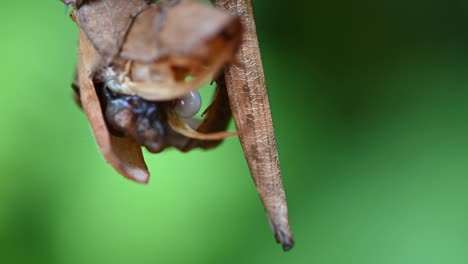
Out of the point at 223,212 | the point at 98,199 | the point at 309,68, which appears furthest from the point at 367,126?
the point at 98,199

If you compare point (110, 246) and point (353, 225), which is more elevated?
point (110, 246)

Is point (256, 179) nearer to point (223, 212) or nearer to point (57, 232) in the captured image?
point (223, 212)

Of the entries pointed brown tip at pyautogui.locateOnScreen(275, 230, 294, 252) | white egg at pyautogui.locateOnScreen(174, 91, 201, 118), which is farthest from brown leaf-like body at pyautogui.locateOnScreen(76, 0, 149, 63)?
pointed brown tip at pyautogui.locateOnScreen(275, 230, 294, 252)

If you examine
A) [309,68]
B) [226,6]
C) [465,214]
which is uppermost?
[226,6]

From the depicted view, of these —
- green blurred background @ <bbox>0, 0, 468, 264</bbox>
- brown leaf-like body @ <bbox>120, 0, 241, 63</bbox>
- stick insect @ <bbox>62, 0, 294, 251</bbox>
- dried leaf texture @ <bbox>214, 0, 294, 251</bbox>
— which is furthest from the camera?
green blurred background @ <bbox>0, 0, 468, 264</bbox>

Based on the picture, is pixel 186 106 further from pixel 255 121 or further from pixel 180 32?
pixel 180 32

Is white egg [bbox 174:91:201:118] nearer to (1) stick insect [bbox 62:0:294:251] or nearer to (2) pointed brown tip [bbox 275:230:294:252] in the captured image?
(1) stick insect [bbox 62:0:294:251]

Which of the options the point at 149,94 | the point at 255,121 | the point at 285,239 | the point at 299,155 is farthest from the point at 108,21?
the point at 299,155

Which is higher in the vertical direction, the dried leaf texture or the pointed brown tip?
the dried leaf texture
